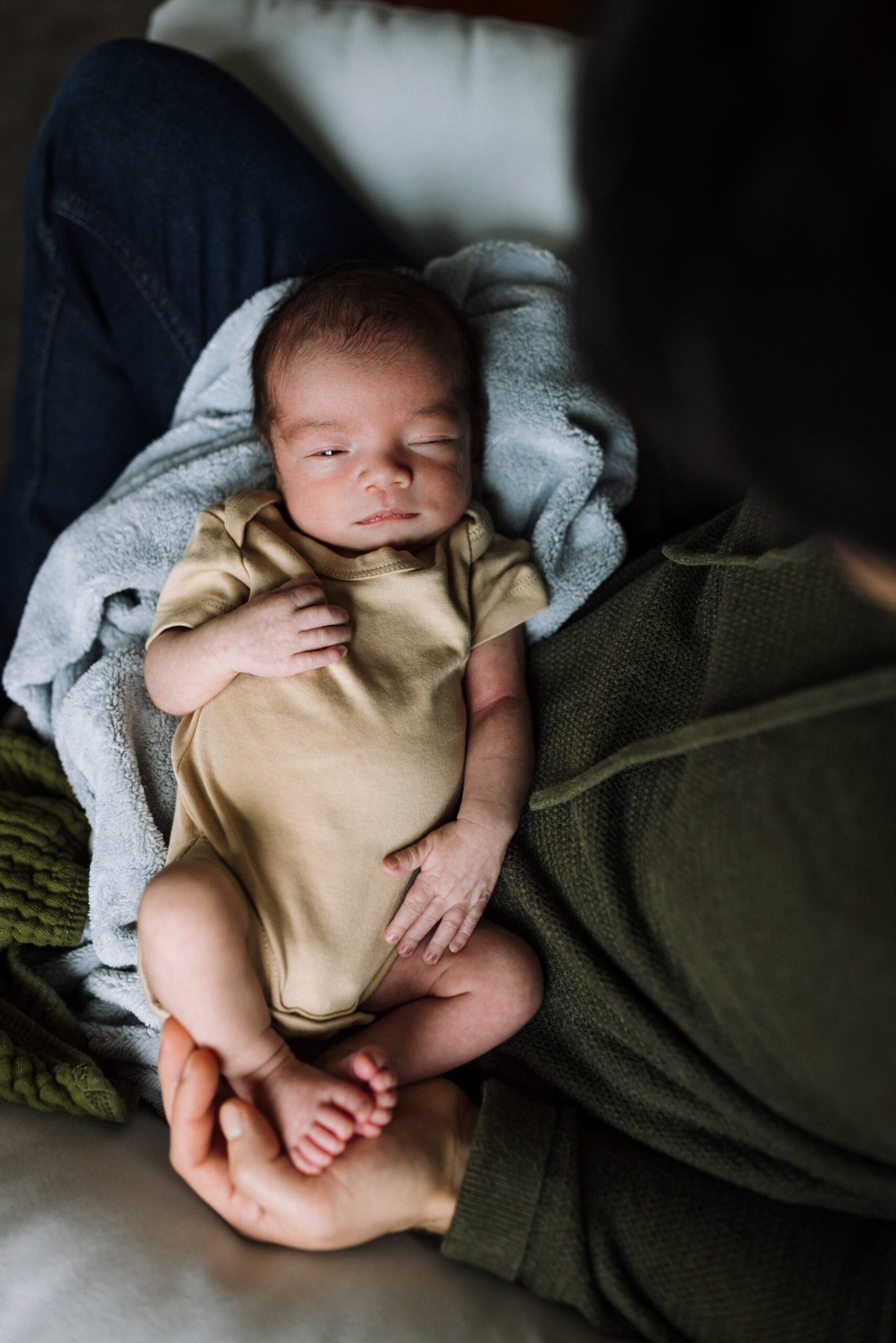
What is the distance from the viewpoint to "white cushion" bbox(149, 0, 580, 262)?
1200 millimetres

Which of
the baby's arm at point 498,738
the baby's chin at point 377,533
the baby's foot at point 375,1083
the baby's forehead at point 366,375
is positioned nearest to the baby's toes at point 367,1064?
the baby's foot at point 375,1083

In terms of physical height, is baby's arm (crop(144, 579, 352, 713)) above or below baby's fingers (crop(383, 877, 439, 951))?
above

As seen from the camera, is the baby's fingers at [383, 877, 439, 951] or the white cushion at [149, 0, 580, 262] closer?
the baby's fingers at [383, 877, 439, 951]

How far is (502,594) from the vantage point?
99cm

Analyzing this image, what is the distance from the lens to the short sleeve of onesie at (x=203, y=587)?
3.02 ft

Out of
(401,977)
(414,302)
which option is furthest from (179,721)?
(414,302)

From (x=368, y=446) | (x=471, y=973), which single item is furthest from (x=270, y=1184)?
(x=368, y=446)

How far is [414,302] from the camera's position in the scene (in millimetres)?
983

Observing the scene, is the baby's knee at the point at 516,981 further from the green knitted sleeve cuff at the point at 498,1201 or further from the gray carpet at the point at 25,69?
the gray carpet at the point at 25,69

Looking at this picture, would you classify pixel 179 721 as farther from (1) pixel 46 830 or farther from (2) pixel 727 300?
(2) pixel 727 300

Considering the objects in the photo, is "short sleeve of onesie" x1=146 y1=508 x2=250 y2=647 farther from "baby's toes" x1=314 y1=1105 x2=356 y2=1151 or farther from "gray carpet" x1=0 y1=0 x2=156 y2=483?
"gray carpet" x1=0 y1=0 x2=156 y2=483

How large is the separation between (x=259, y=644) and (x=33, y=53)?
216 centimetres

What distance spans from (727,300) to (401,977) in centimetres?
68

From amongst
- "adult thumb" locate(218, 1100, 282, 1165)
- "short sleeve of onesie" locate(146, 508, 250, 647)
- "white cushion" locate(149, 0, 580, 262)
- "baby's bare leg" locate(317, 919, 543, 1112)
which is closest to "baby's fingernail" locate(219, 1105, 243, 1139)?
"adult thumb" locate(218, 1100, 282, 1165)
